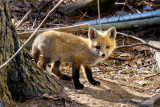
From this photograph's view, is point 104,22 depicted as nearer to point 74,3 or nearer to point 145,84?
point 74,3

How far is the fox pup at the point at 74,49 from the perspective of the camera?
496 cm

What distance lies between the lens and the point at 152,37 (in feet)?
26.7

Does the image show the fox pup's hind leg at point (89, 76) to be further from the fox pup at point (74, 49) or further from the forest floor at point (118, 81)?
the forest floor at point (118, 81)

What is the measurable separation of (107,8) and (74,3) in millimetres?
1516

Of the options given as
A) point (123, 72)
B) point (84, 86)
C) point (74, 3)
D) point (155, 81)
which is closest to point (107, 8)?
point (74, 3)

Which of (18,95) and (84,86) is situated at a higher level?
(18,95)

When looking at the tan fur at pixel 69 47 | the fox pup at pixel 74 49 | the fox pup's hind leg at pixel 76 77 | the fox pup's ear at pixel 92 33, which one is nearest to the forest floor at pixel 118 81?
the fox pup's hind leg at pixel 76 77

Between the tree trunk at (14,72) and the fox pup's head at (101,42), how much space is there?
1.61m

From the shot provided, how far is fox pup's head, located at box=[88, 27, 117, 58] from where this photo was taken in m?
4.90

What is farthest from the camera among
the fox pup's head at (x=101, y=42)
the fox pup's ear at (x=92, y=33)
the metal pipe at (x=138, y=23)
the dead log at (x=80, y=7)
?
the dead log at (x=80, y=7)

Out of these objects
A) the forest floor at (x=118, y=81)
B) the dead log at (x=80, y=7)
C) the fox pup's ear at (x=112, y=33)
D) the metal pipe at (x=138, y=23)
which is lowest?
the forest floor at (x=118, y=81)

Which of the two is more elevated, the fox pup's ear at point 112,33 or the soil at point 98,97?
the fox pup's ear at point 112,33

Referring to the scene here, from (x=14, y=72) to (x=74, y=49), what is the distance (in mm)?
1933

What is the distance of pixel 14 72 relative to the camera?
3.46 meters
